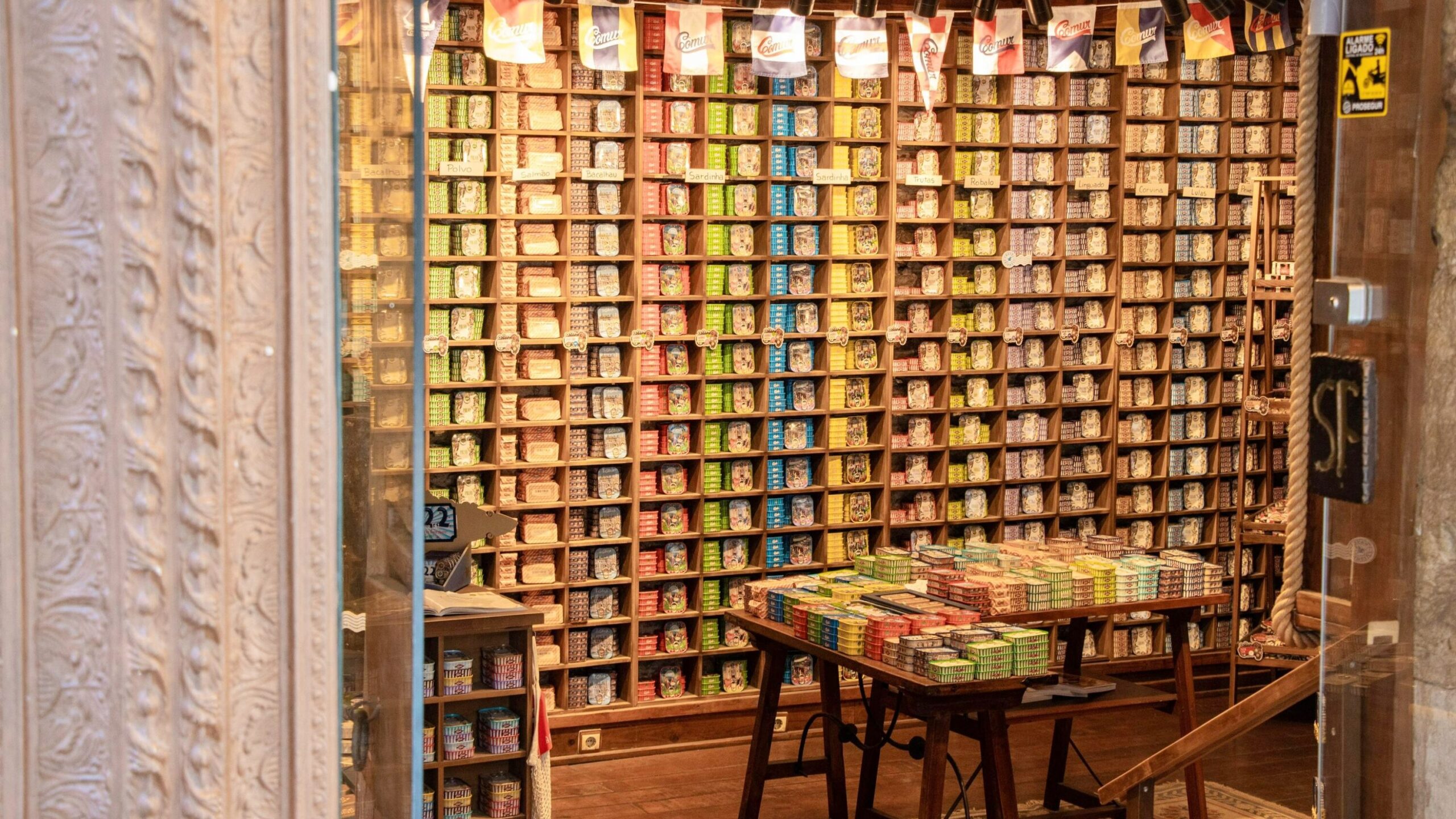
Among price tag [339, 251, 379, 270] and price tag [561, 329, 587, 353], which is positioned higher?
price tag [339, 251, 379, 270]

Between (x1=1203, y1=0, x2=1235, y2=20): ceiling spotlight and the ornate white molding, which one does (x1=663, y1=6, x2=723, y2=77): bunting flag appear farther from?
the ornate white molding

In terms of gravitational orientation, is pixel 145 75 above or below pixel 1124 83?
below

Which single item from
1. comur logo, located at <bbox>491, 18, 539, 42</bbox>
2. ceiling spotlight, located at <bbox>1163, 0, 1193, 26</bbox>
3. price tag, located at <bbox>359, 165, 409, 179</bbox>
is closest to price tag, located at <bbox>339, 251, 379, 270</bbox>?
price tag, located at <bbox>359, 165, 409, 179</bbox>

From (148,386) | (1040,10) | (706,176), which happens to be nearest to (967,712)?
(1040,10)

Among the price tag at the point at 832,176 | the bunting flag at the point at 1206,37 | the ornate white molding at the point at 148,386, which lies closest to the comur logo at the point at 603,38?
the price tag at the point at 832,176

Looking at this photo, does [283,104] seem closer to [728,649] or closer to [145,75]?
[145,75]

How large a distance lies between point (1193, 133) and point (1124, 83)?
0.58 m

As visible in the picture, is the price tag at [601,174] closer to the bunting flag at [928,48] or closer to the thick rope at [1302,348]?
the bunting flag at [928,48]

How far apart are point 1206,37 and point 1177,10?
1.23 m

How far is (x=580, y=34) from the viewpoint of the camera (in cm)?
616

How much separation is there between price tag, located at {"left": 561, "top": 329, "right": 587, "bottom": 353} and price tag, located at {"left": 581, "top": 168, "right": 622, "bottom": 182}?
751mm

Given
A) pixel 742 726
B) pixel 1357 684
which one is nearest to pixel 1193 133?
pixel 742 726

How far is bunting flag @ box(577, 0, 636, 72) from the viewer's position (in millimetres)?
6199

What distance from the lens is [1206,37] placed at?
22.1 feet
